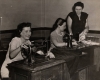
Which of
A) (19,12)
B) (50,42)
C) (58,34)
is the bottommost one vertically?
(50,42)

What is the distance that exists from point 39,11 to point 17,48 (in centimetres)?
379

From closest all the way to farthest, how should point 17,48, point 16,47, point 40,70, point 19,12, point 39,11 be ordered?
point 40,70 → point 17,48 → point 16,47 → point 19,12 → point 39,11

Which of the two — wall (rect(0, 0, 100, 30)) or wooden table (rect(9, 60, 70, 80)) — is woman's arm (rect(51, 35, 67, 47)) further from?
wall (rect(0, 0, 100, 30))

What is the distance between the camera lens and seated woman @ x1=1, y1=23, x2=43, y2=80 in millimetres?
2670

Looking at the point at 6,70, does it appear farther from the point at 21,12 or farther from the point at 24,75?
the point at 21,12

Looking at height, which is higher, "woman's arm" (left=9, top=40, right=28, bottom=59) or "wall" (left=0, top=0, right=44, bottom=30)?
"wall" (left=0, top=0, right=44, bottom=30)

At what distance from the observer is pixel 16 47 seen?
2.79m

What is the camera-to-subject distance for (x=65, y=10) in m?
5.88

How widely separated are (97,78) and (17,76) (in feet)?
6.99

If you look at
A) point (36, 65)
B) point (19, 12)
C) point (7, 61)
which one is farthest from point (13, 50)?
point (19, 12)

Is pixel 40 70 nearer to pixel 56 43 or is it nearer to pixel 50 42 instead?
pixel 56 43

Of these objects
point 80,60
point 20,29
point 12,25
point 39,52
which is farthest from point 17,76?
point 12,25

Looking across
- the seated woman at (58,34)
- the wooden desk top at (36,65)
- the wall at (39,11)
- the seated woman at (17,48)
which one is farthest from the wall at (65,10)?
the wooden desk top at (36,65)

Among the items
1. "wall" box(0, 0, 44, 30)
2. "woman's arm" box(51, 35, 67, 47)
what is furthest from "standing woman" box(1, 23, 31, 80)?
"wall" box(0, 0, 44, 30)
